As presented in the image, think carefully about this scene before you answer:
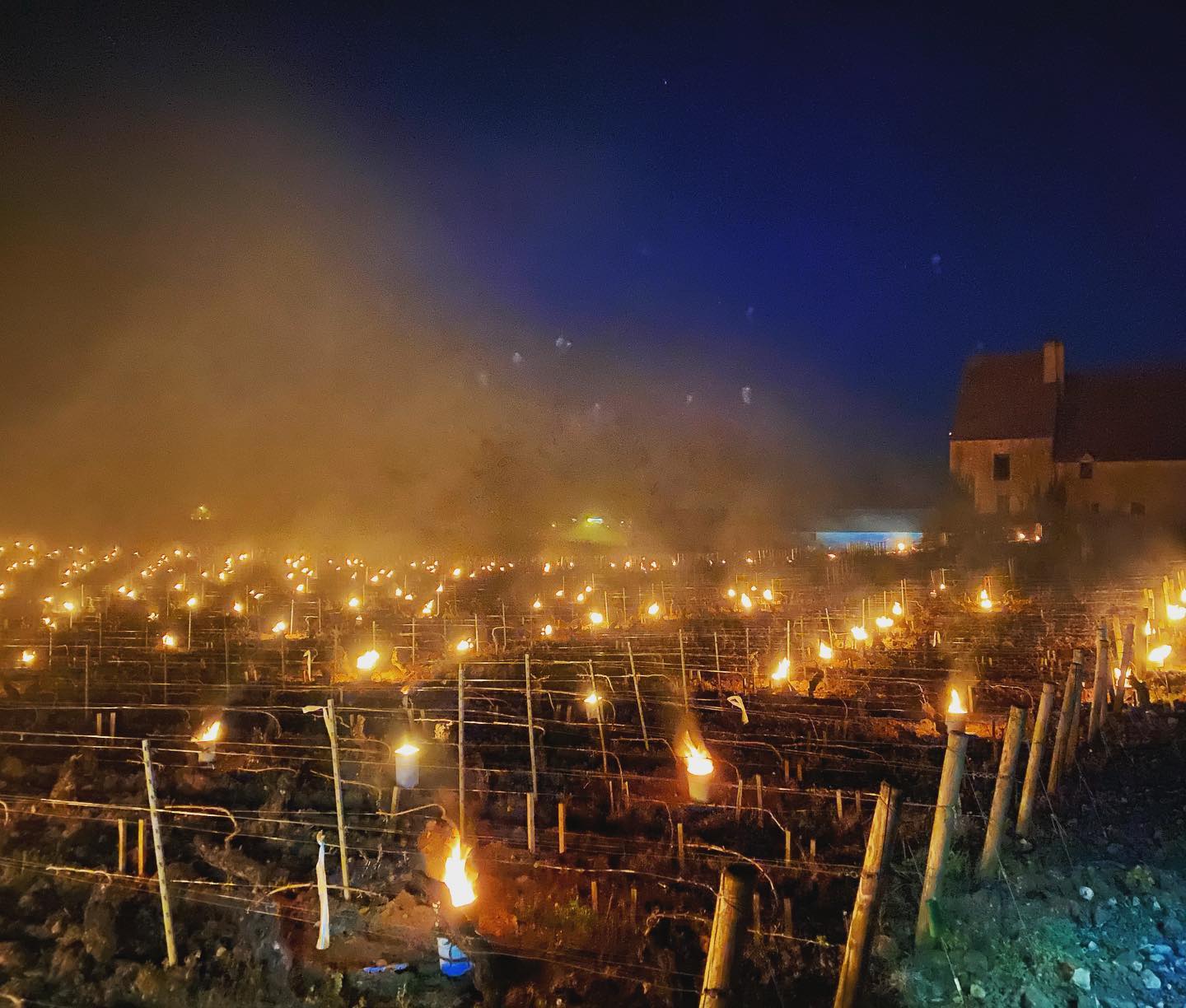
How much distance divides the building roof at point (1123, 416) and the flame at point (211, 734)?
109 ft

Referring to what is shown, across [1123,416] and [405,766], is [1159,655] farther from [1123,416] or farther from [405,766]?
[1123,416]

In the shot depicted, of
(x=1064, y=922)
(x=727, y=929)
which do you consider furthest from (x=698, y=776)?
(x=727, y=929)

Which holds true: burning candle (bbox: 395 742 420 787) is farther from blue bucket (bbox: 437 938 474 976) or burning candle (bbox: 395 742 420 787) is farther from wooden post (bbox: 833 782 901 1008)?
wooden post (bbox: 833 782 901 1008)

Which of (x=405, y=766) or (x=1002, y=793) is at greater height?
(x=1002, y=793)

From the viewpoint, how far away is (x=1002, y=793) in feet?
17.6

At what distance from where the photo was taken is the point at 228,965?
17.0 feet

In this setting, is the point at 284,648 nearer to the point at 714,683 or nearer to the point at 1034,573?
the point at 714,683

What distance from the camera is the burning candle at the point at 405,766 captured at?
7.33 metres

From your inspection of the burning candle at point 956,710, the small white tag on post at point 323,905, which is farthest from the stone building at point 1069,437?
the small white tag on post at point 323,905

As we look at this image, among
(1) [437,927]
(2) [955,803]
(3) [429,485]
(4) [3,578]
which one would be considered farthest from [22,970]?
(3) [429,485]

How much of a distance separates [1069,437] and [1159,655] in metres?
23.5

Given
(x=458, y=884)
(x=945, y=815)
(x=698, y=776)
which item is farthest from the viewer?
(x=698, y=776)

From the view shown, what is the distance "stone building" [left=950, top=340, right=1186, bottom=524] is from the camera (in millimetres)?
30750

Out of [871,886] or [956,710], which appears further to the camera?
[956,710]
